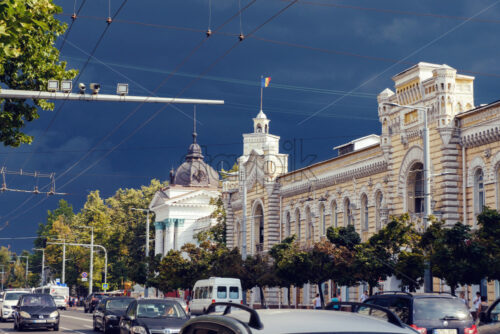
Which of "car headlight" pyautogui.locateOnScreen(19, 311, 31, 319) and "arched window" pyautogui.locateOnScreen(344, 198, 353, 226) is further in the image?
"arched window" pyautogui.locateOnScreen(344, 198, 353, 226)

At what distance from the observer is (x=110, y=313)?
3041 cm

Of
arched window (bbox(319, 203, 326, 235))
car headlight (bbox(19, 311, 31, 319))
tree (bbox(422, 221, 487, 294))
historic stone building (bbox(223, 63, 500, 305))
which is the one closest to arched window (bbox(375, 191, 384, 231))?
historic stone building (bbox(223, 63, 500, 305))

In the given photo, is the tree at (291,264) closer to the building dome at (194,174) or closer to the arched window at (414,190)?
the arched window at (414,190)

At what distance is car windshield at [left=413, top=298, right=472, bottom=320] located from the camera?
55.5 ft

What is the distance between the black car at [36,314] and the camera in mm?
31516

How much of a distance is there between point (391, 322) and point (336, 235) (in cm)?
3297

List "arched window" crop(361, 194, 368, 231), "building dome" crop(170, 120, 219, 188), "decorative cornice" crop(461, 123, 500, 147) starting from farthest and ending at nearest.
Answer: "building dome" crop(170, 120, 219, 188)
"arched window" crop(361, 194, 368, 231)
"decorative cornice" crop(461, 123, 500, 147)

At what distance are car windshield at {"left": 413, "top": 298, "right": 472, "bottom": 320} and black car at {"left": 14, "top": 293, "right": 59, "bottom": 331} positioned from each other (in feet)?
61.1

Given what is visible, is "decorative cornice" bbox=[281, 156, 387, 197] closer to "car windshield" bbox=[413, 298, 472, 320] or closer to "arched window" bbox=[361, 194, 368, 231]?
"arched window" bbox=[361, 194, 368, 231]

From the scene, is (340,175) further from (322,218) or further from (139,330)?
(139,330)

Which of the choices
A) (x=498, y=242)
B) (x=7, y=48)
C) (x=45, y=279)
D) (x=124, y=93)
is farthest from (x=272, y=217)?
(x=45, y=279)

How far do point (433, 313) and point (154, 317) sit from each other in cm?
739

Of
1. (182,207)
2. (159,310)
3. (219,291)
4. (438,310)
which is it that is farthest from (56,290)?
(438,310)

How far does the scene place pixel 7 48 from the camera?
1209cm
